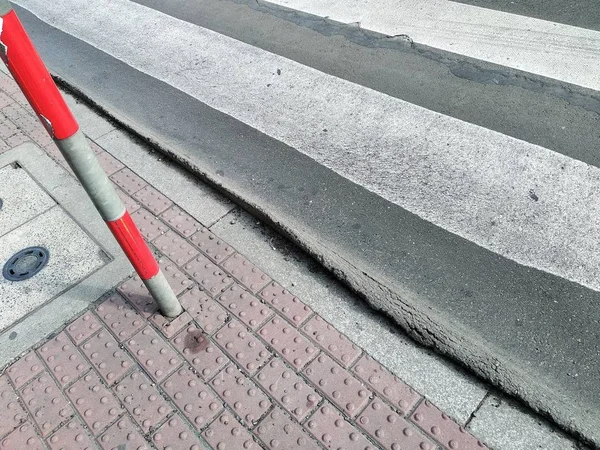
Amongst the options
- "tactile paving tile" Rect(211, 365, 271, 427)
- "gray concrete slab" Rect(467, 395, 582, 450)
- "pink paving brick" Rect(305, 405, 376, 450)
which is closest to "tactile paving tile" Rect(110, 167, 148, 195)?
"tactile paving tile" Rect(211, 365, 271, 427)

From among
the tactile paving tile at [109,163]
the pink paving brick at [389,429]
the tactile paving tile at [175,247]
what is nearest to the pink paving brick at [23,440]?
the tactile paving tile at [175,247]

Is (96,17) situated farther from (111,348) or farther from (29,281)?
(111,348)

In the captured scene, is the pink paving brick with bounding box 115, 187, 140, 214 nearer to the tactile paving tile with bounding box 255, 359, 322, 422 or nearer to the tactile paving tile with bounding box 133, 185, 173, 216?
the tactile paving tile with bounding box 133, 185, 173, 216

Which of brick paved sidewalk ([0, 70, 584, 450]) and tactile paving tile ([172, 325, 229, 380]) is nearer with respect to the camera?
brick paved sidewalk ([0, 70, 584, 450])

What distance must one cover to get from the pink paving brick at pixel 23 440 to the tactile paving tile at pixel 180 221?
1731mm

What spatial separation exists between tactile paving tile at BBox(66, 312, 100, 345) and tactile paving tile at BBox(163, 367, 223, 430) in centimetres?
72

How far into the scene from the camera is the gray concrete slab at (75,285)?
3.62 metres

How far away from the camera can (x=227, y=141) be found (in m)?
5.33

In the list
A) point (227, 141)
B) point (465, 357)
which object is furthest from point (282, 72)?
point (465, 357)

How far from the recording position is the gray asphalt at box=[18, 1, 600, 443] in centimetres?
330

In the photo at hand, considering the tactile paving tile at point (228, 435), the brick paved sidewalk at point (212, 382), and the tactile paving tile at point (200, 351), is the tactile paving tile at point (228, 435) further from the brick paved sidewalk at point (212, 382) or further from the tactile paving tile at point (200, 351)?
the tactile paving tile at point (200, 351)

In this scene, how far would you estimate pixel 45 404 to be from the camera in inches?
127

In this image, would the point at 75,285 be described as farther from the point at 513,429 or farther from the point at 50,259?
the point at 513,429

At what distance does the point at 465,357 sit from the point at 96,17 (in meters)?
7.75
